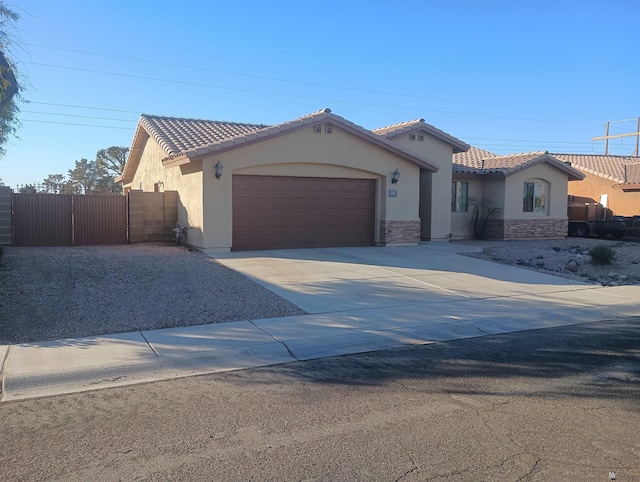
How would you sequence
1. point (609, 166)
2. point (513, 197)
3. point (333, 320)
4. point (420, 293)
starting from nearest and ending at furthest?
point (333, 320)
point (420, 293)
point (513, 197)
point (609, 166)

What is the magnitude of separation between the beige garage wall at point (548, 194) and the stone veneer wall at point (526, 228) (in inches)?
9.1

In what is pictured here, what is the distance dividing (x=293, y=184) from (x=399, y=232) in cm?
435

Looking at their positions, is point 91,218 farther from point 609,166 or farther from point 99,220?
point 609,166

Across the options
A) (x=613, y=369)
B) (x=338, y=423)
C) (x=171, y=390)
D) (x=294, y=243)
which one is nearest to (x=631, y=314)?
(x=613, y=369)

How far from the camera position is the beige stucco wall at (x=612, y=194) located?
3256 cm

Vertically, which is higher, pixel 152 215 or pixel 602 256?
pixel 152 215

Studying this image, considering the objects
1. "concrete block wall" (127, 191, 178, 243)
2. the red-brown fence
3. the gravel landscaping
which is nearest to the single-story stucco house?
"concrete block wall" (127, 191, 178, 243)

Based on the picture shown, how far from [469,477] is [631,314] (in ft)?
26.9

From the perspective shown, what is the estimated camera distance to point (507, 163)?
25.0m

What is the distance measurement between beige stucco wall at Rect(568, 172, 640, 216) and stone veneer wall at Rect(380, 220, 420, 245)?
19.2 metres

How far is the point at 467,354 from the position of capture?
25.0 ft

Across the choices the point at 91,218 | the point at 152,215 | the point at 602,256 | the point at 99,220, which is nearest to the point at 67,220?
the point at 91,218

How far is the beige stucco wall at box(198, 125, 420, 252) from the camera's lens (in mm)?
16516

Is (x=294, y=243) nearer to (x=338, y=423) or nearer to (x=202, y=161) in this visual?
(x=202, y=161)
